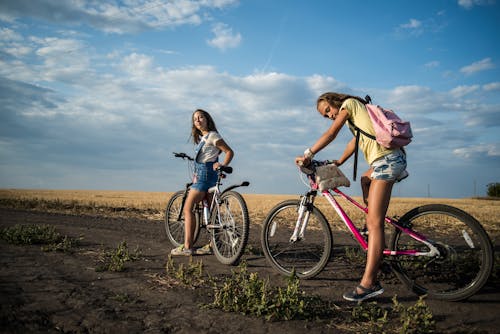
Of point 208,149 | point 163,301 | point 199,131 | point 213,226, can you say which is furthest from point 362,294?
point 199,131

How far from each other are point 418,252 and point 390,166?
3.96 ft

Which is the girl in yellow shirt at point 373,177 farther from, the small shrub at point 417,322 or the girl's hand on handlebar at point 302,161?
the small shrub at point 417,322

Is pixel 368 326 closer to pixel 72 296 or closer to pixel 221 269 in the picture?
pixel 221 269

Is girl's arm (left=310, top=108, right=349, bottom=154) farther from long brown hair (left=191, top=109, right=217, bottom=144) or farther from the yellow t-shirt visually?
long brown hair (left=191, top=109, right=217, bottom=144)

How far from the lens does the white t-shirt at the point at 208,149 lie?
651 centimetres

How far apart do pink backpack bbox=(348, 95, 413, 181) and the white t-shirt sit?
118 inches

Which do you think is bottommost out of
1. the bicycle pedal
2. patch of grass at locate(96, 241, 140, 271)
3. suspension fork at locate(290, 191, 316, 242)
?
patch of grass at locate(96, 241, 140, 271)

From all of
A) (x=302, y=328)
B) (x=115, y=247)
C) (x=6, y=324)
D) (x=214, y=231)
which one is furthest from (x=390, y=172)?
(x=115, y=247)

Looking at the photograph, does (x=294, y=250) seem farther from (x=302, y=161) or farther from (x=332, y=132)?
(x=332, y=132)

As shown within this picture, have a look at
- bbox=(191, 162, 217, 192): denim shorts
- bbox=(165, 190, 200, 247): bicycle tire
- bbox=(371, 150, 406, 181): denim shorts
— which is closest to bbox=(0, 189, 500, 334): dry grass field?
bbox=(165, 190, 200, 247): bicycle tire

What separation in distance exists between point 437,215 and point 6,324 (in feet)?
16.6

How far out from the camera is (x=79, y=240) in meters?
7.54

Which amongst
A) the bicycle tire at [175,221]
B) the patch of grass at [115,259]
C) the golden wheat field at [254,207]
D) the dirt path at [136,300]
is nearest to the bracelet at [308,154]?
the dirt path at [136,300]

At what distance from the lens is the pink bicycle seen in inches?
172
